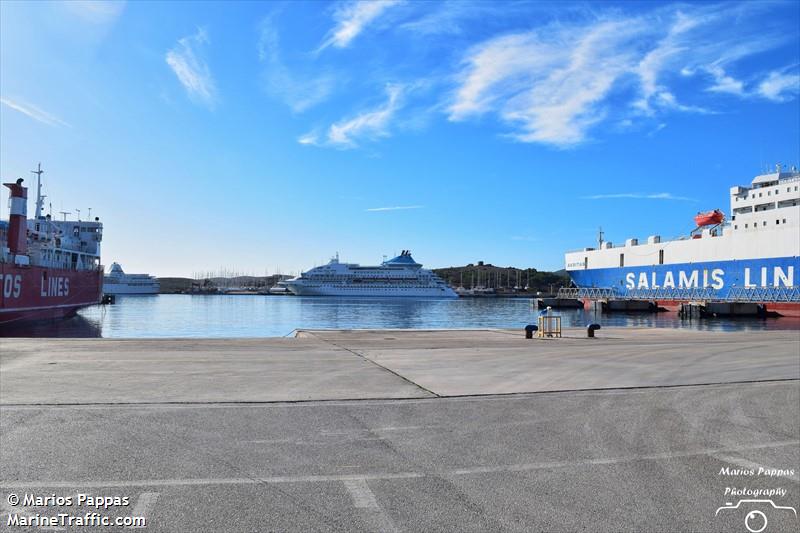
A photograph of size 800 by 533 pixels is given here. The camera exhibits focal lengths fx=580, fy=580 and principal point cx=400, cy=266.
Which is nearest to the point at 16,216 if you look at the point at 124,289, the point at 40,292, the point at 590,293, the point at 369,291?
the point at 40,292

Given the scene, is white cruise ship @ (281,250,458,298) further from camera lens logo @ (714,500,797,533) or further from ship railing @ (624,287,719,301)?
camera lens logo @ (714,500,797,533)

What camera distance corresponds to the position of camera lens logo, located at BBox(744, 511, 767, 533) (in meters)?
4.38

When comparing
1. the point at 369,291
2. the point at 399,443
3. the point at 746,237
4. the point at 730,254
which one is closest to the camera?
the point at 399,443

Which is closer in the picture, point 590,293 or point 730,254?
point 730,254

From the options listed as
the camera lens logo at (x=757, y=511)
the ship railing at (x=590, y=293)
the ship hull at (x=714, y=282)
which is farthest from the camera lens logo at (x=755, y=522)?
the ship railing at (x=590, y=293)

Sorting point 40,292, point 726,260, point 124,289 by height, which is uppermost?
point 726,260

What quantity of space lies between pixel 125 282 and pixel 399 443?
539 feet

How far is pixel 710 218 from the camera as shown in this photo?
71.2m

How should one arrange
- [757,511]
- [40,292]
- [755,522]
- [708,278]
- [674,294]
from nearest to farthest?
1. [755,522]
2. [757,511]
3. [40,292]
4. [708,278]
5. [674,294]

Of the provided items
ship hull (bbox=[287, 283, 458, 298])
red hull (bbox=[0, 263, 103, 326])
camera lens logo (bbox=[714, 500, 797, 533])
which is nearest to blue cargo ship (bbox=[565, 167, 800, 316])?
camera lens logo (bbox=[714, 500, 797, 533])

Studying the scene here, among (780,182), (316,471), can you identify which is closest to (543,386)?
(316,471)

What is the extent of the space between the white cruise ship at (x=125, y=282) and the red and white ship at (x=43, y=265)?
96381 mm

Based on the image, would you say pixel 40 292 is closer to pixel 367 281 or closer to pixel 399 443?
pixel 399 443

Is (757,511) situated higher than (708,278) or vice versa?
(708,278)
